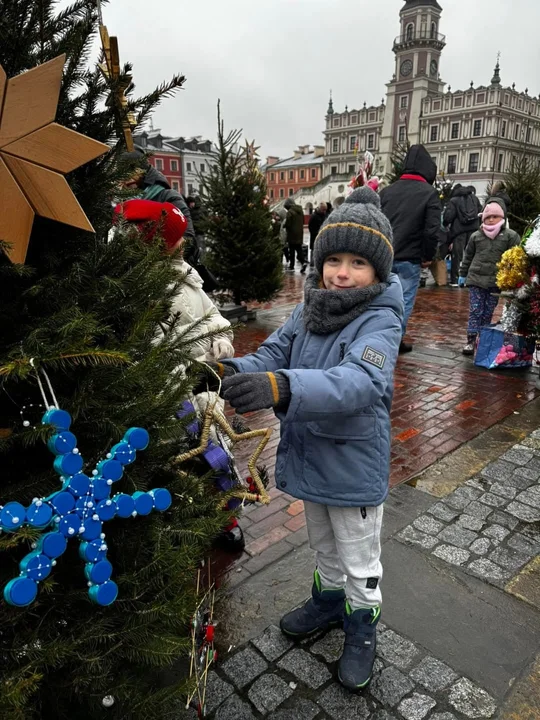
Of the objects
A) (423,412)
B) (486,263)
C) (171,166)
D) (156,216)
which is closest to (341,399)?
(156,216)

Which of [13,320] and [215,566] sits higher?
[13,320]

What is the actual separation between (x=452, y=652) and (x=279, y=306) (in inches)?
316

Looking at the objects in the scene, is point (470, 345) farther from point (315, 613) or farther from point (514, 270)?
point (315, 613)

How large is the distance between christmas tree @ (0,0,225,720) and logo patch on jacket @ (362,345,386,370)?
1.97ft

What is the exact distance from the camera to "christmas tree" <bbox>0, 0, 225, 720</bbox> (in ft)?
3.83

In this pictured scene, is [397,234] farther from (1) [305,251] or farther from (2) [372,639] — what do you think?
(1) [305,251]

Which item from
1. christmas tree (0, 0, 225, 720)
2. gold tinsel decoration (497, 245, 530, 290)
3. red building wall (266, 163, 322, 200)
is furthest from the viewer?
red building wall (266, 163, 322, 200)

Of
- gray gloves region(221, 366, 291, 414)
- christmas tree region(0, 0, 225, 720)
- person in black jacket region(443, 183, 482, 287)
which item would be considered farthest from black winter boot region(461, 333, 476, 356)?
christmas tree region(0, 0, 225, 720)

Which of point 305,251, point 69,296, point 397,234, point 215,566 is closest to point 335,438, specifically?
point 69,296

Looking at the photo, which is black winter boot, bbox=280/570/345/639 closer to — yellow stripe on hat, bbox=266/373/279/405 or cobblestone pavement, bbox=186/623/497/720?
cobblestone pavement, bbox=186/623/497/720

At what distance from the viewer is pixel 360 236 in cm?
184

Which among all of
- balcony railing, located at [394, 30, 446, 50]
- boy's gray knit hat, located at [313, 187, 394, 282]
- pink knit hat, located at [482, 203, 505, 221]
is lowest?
boy's gray knit hat, located at [313, 187, 394, 282]

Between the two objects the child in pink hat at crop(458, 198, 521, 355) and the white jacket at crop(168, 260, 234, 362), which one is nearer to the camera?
the white jacket at crop(168, 260, 234, 362)

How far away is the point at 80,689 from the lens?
4.26 feet
